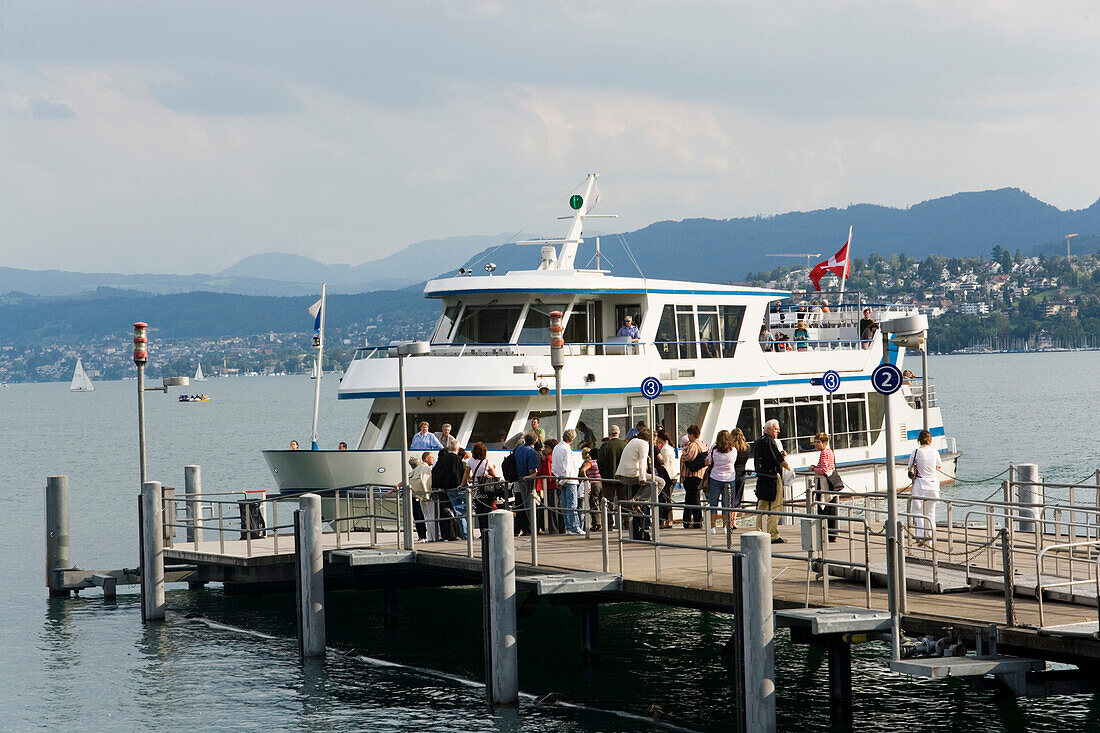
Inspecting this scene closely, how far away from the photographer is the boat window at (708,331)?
91.6ft

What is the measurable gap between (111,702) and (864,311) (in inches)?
803

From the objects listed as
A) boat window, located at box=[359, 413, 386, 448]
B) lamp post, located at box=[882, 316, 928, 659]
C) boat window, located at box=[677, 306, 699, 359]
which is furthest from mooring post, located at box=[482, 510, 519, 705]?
boat window, located at box=[677, 306, 699, 359]

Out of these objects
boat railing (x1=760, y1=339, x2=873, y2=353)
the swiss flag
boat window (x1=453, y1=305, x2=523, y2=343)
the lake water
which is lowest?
the lake water

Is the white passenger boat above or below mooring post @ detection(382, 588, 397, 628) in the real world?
above

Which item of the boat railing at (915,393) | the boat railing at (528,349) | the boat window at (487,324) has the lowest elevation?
the boat railing at (915,393)

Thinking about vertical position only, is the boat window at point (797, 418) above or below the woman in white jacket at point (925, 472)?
above

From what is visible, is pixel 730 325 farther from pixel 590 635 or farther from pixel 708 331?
pixel 590 635

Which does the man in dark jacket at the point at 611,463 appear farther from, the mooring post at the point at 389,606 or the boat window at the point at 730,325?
the boat window at the point at 730,325

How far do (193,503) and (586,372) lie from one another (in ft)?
23.4

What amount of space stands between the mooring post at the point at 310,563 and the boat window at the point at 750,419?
11.4m

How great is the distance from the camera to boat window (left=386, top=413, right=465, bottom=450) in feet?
81.8

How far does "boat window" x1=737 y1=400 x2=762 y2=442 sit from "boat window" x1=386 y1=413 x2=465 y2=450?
21.2 feet

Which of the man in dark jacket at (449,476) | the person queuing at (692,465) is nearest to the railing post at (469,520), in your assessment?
the man in dark jacket at (449,476)

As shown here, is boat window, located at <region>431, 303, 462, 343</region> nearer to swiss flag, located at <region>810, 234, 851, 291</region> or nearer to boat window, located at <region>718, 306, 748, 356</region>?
boat window, located at <region>718, 306, 748, 356</region>
